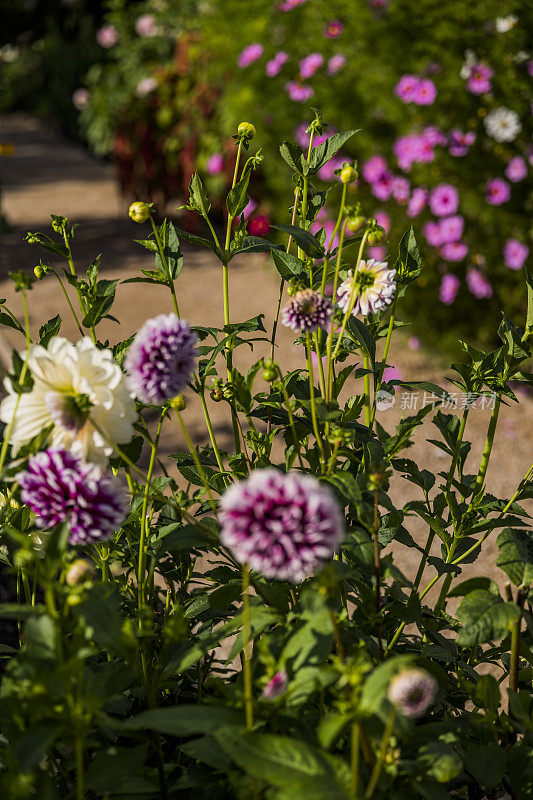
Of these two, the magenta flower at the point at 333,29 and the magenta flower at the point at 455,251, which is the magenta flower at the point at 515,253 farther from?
the magenta flower at the point at 333,29

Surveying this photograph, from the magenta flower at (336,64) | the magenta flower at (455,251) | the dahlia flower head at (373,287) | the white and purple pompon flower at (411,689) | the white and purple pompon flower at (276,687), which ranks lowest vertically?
the white and purple pompon flower at (411,689)

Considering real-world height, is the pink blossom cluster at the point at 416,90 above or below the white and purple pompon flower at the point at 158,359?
above

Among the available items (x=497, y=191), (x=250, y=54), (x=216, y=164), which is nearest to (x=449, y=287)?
(x=497, y=191)

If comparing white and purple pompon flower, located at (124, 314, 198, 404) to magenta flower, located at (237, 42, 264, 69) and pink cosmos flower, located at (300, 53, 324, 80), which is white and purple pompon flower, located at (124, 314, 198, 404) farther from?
magenta flower, located at (237, 42, 264, 69)

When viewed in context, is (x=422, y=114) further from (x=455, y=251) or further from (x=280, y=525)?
(x=280, y=525)

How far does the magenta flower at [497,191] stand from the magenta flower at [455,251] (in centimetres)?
20

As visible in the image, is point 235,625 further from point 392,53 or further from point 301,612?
point 392,53

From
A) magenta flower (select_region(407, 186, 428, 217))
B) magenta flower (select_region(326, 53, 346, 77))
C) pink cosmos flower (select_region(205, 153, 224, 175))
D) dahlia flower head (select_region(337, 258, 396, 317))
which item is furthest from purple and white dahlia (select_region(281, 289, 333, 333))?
pink cosmos flower (select_region(205, 153, 224, 175))

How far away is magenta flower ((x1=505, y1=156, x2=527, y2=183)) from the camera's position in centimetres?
288

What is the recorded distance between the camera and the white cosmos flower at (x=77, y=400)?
763mm

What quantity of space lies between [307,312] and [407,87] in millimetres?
2519

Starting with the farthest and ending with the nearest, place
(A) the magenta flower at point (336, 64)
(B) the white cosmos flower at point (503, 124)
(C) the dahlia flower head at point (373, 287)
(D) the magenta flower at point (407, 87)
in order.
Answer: (A) the magenta flower at point (336, 64) < (D) the magenta flower at point (407, 87) < (B) the white cosmos flower at point (503, 124) < (C) the dahlia flower head at point (373, 287)

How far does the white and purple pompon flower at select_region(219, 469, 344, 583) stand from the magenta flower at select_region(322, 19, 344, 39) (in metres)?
3.32

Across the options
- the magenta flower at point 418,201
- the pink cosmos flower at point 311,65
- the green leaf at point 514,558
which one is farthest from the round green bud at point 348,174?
the pink cosmos flower at point 311,65
